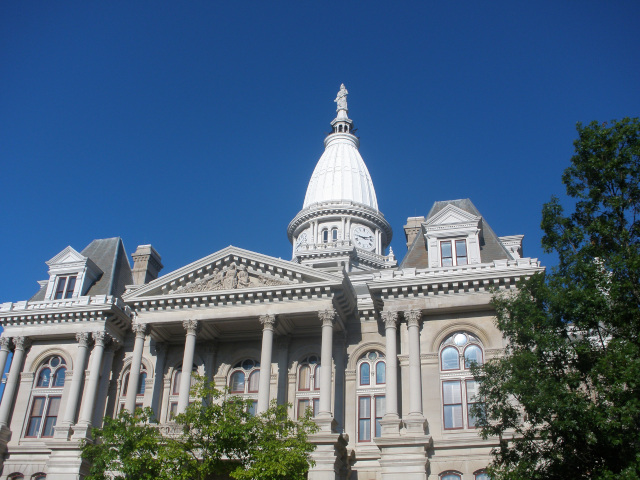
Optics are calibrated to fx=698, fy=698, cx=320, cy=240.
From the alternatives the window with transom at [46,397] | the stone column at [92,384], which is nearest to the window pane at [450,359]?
the stone column at [92,384]

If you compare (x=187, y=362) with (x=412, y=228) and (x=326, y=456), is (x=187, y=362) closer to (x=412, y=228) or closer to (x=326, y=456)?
(x=326, y=456)

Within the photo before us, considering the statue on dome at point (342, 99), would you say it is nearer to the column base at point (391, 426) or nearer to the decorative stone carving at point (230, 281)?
the decorative stone carving at point (230, 281)

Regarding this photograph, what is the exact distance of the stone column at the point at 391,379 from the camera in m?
33.1

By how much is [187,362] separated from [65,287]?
11.9m

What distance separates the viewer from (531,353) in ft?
78.3

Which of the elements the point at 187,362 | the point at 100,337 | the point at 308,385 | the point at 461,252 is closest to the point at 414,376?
the point at 308,385

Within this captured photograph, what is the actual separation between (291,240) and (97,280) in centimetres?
3051

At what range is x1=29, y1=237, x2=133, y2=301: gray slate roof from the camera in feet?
146

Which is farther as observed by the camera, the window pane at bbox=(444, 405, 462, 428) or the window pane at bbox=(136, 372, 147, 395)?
the window pane at bbox=(136, 372, 147, 395)

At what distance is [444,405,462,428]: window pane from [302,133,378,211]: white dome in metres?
36.1

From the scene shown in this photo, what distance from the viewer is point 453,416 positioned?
112 ft

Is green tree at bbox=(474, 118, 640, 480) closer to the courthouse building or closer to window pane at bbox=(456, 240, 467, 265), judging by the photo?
the courthouse building

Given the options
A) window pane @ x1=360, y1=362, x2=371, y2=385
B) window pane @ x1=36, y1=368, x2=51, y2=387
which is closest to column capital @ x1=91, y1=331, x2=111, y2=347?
window pane @ x1=36, y1=368, x2=51, y2=387

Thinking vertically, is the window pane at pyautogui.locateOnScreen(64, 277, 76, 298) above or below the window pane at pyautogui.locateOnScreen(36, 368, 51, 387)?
above
